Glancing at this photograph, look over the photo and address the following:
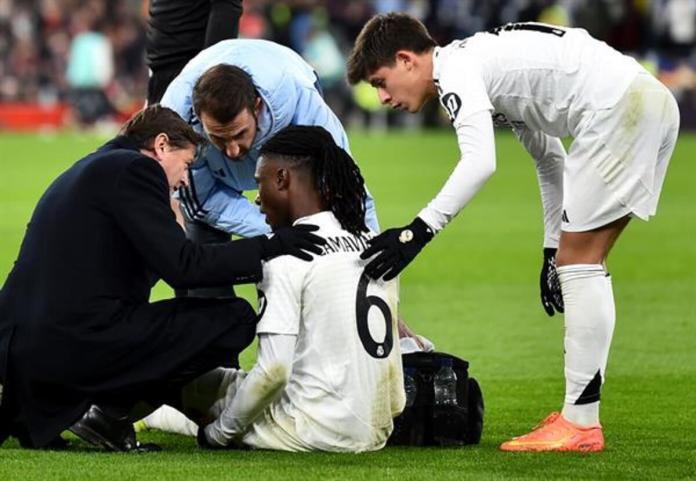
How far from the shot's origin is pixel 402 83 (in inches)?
257

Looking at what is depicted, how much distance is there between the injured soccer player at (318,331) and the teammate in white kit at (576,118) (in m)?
0.46

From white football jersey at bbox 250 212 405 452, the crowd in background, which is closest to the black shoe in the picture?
white football jersey at bbox 250 212 405 452

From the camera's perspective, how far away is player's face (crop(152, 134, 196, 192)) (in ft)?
20.5

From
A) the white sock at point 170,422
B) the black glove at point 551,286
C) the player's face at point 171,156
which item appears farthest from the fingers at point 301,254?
the black glove at point 551,286

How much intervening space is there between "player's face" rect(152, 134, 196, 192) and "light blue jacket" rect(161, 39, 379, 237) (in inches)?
18.3

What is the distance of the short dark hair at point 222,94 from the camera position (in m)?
6.68

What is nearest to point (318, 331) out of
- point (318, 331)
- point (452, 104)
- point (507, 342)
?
point (318, 331)

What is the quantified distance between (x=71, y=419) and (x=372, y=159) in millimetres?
17418

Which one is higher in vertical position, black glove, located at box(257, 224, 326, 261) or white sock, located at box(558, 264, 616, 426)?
black glove, located at box(257, 224, 326, 261)

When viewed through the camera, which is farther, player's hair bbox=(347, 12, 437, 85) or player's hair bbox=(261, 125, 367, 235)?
player's hair bbox=(347, 12, 437, 85)

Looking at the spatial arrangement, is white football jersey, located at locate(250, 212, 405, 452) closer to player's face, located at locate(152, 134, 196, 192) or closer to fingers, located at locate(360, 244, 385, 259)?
fingers, located at locate(360, 244, 385, 259)

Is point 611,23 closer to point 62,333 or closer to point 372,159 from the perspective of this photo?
point 372,159

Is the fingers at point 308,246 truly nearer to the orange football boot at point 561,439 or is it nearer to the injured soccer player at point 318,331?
the injured soccer player at point 318,331

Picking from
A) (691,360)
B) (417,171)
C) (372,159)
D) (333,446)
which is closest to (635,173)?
(333,446)
